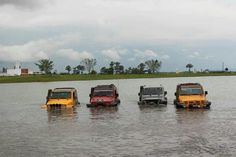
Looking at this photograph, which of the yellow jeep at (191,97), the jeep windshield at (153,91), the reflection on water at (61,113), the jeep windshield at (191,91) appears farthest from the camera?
the jeep windshield at (153,91)

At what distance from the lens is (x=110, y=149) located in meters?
20.8

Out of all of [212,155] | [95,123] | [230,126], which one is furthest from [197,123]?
[212,155]

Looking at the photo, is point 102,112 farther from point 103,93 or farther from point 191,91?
point 191,91

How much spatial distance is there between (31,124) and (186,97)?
567 inches

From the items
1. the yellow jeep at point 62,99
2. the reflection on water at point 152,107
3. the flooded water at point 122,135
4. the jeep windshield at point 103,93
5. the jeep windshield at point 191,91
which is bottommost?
the flooded water at point 122,135

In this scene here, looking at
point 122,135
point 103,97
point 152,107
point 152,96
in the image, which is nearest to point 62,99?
point 103,97

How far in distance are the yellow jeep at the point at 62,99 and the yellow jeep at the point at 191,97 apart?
9.49 metres

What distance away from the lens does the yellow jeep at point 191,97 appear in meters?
40.8

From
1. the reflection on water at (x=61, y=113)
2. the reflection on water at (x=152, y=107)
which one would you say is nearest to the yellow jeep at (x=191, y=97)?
the reflection on water at (x=152, y=107)

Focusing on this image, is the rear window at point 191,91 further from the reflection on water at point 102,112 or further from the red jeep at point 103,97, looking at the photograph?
the red jeep at point 103,97

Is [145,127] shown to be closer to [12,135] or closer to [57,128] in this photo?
[57,128]

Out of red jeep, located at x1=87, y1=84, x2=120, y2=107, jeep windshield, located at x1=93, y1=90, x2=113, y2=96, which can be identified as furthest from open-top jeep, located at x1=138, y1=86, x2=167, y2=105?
jeep windshield, located at x1=93, y1=90, x2=113, y2=96

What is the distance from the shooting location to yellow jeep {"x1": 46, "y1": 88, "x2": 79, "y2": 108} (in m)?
43.7

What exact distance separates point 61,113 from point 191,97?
10.7 meters
